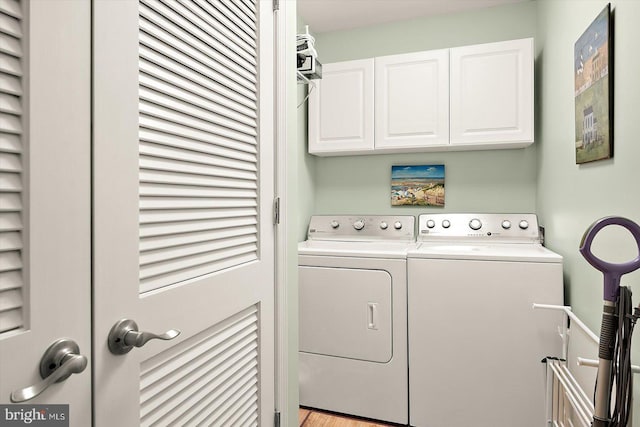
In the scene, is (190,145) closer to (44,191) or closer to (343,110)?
(44,191)

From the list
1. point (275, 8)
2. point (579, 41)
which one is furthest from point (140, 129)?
point (579, 41)

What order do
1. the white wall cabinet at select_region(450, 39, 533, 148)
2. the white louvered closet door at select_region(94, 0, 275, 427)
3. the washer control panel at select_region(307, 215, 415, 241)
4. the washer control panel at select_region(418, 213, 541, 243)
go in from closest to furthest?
the white louvered closet door at select_region(94, 0, 275, 427), the white wall cabinet at select_region(450, 39, 533, 148), the washer control panel at select_region(418, 213, 541, 243), the washer control panel at select_region(307, 215, 415, 241)

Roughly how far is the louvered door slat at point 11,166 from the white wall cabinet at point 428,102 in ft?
7.36

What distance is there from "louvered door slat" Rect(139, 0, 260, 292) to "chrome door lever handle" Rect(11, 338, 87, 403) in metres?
0.19

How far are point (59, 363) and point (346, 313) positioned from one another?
173 centimetres

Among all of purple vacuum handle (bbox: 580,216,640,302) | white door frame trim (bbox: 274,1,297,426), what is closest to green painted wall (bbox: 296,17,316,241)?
white door frame trim (bbox: 274,1,297,426)

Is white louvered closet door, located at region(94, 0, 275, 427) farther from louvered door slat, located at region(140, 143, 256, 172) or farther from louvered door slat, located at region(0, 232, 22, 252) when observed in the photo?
louvered door slat, located at region(0, 232, 22, 252)

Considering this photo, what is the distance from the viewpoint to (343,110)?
2688mm

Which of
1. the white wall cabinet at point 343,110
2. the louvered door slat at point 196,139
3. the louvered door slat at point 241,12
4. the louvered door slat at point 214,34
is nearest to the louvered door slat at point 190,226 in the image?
the louvered door slat at point 196,139

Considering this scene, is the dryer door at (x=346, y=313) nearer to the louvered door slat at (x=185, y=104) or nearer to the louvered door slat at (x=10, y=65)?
the louvered door slat at (x=185, y=104)

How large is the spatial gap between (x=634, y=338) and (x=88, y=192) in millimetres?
1543

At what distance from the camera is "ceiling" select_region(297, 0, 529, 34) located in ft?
8.39

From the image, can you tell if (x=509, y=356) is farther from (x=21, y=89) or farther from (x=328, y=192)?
(x=21, y=89)

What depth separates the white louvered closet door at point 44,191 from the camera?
0.54 meters
